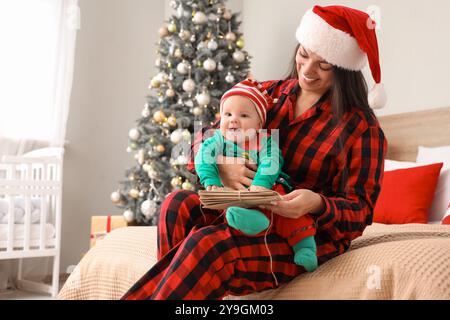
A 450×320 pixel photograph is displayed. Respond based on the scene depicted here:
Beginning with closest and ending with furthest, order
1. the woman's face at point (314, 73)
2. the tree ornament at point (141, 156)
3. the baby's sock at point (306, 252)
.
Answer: the baby's sock at point (306, 252) → the woman's face at point (314, 73) → the tree ornament at point (141, 156)

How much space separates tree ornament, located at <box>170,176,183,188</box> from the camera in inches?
126

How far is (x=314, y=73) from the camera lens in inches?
57.0

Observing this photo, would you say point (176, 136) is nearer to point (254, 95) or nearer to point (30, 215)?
point (30, 215)

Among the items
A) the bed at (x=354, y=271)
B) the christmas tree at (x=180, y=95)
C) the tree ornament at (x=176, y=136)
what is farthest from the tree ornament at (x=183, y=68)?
the bed at (x=354, y=271)

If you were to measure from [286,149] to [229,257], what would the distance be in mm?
405

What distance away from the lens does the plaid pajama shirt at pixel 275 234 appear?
1122 millimetres

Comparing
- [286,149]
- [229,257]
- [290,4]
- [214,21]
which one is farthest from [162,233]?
[290,4]

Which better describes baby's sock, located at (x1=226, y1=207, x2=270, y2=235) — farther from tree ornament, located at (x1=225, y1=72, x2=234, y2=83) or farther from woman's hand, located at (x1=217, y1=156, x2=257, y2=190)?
tree ornament, located at (x1=225, y1=72, x2=234, y2=83)

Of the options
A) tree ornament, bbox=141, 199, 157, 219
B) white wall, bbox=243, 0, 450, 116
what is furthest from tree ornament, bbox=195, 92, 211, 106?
white wall, bbox=243, 0, 450, 116

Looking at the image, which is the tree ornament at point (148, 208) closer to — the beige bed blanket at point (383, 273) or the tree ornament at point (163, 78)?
the tree ornament at point (163, 78)

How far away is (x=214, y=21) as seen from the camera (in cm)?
341

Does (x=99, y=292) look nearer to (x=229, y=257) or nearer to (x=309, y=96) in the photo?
(x=229, y=257)

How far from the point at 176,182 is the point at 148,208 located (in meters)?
0.24

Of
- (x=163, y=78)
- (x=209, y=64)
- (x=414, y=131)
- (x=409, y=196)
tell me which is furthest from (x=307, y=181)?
(x=163, y=78)
